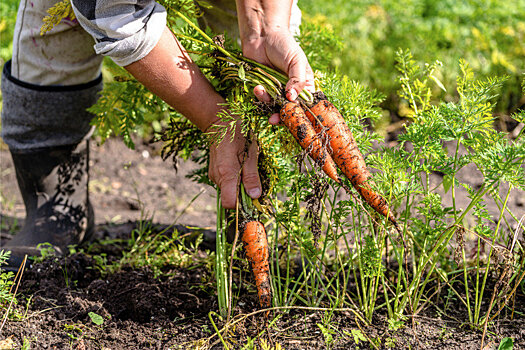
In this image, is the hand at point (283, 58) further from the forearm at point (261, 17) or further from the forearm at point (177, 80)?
the forearm at point (177, 80)

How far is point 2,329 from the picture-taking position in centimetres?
169

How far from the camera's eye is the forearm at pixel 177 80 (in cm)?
165

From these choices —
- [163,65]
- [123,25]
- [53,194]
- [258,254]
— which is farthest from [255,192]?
[53,194]

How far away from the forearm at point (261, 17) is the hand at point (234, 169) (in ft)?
1.16

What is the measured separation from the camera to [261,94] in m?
1.64

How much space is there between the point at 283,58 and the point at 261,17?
0.63 feet

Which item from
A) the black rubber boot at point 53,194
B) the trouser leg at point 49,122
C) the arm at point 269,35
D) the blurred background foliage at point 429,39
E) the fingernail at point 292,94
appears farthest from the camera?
the blurred background foliage at point 429,39

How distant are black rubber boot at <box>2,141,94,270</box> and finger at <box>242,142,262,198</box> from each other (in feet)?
3.44

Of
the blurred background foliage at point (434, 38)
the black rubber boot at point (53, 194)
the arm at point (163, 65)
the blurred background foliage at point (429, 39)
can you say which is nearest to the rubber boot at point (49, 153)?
the black rubber boot at point (53, 194)

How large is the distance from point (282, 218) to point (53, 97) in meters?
1.16

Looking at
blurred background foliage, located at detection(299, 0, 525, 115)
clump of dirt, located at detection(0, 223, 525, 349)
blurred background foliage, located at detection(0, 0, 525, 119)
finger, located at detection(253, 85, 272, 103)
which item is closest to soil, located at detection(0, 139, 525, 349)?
clump of dirt, located at detection(0, 223, 525, 349)

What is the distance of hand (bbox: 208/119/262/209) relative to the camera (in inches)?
66.9

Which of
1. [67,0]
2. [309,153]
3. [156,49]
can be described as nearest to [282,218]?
[309,153]

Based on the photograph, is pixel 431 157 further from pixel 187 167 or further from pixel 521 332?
pixel 187 167
